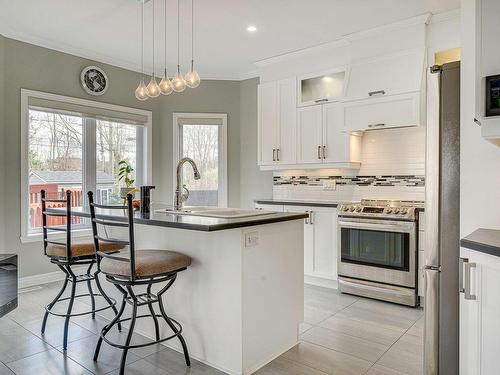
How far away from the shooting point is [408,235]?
3484 mm

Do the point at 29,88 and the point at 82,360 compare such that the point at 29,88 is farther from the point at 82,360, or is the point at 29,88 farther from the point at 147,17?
the point at 82,360

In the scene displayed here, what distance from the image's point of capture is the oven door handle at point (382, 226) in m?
3.48

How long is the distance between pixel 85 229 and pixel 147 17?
2.70m

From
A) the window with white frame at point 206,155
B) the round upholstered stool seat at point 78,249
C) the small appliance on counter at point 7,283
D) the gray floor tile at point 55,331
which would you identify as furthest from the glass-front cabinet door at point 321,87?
the small appliance on counter at point 7,283

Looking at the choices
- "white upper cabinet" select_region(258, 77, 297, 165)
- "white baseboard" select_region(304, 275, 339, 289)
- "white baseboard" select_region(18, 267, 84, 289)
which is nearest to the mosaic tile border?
"white upper cabinet" select_region(258, 77, 297, 165)

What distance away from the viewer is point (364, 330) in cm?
292

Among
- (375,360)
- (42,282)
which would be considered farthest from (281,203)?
(42,282)

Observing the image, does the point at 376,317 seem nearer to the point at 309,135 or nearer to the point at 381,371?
the point at 381,371

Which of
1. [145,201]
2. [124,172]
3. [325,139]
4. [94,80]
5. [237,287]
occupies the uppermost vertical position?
[94,80]

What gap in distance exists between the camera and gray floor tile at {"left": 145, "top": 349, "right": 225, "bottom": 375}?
2.25 metres

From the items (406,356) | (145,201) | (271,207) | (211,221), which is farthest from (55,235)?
(406,356)

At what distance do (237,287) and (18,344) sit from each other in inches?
68.1

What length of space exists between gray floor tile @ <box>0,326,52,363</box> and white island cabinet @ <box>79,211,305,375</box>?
34.8 inches

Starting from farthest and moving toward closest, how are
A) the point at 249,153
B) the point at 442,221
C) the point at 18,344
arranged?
1. the point at 249,153
2. the point at 18,344
3. the point at 442,221
